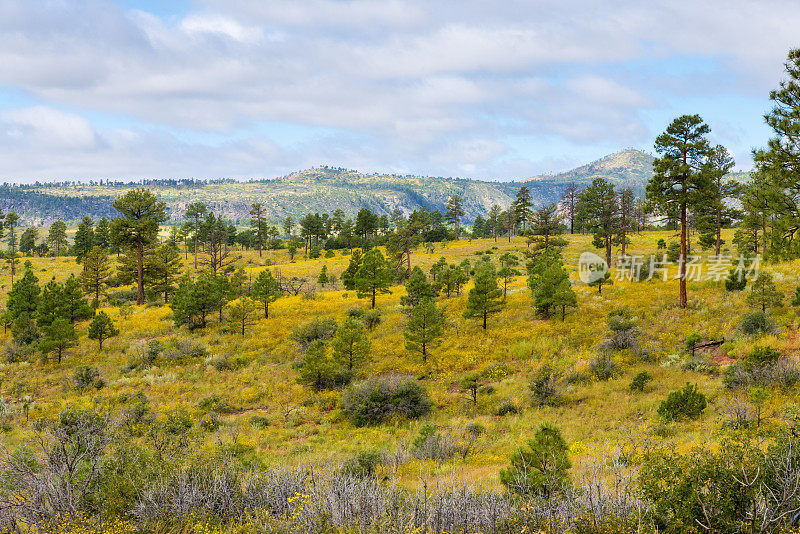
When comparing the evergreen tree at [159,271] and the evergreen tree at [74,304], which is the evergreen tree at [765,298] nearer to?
the evergreen tree at [74,304]

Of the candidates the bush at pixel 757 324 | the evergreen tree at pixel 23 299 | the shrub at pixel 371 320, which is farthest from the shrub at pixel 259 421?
the bush at pixel 757 324

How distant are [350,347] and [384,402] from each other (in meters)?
4.93

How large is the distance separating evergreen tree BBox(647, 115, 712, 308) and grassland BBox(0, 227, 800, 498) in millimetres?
6110

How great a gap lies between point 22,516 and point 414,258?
66.1 m

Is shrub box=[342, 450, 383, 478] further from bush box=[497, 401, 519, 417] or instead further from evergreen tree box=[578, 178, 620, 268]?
evergreen tree box=[578, 178, 620, 268]

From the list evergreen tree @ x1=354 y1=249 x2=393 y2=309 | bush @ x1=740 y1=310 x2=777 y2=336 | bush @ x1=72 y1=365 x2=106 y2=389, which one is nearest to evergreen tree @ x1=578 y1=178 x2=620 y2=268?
bush @ x1=740 y1=310 x2=777 y2=336

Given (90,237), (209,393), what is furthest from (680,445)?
(90,237)

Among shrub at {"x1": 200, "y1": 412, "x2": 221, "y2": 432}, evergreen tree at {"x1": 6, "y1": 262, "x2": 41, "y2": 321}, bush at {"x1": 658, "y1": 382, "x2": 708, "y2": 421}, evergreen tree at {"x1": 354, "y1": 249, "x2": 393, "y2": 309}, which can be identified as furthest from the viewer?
evergreen tree at {"x1": 354, "y1": 249, "x2": 393, "y2": 309}

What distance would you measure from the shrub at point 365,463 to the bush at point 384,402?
623 cm

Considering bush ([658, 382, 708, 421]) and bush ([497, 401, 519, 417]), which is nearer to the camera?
bush ([658, 382, 708, 421])

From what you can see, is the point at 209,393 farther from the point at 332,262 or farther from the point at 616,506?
the point at 332,262

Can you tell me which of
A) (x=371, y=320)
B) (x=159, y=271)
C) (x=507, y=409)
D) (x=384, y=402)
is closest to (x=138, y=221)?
(x=159, y=271)

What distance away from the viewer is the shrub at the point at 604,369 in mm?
21641

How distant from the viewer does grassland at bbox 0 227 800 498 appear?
15.7 m
